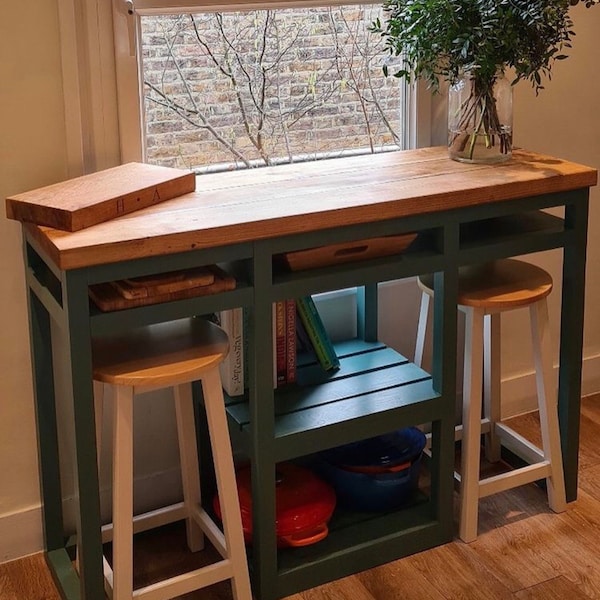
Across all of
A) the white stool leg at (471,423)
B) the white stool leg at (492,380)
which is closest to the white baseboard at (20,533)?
the white stool leg at (471,423)

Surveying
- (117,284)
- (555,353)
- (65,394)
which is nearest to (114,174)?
(117,284)

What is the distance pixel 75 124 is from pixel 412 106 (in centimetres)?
94

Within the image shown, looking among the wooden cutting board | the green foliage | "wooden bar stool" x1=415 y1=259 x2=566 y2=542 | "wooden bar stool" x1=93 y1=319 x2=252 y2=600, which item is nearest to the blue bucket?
"wooden bar stool" x1=415 y1=259 x2=566 y2=542

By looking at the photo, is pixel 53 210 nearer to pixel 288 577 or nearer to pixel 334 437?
pixel 334 437

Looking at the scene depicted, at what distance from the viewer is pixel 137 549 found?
8.30ft

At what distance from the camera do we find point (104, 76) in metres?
2.27

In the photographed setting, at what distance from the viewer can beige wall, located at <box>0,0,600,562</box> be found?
216 cm

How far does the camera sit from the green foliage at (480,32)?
223 centimetres

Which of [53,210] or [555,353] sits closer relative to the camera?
[53,210]

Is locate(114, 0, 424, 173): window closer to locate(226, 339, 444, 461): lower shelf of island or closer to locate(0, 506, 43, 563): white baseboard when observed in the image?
locate(226, 339, 444, 461): lower shelf of island

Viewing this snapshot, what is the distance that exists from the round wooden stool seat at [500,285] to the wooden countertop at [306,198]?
0.24 meters

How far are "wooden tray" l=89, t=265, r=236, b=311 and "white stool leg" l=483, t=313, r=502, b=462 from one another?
3.10 feet

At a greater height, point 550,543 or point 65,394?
point 65,394

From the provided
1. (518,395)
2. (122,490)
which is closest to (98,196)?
(122,490)
